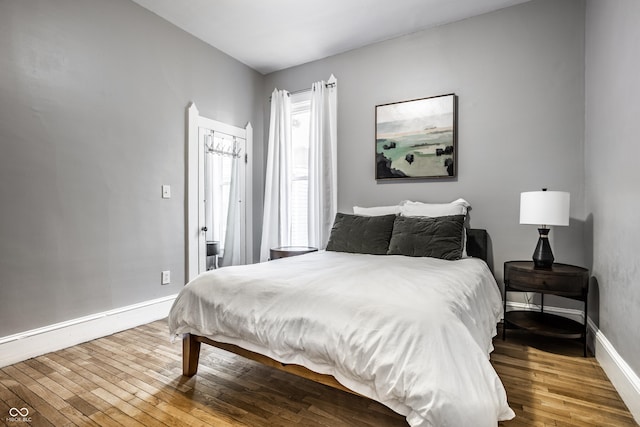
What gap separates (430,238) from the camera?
273 cm

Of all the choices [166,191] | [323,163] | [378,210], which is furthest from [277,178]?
[378,210]

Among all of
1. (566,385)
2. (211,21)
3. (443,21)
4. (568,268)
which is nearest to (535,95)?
(443,21)

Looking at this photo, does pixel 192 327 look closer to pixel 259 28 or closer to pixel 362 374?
pixel 362 374

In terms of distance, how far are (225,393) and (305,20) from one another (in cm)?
327

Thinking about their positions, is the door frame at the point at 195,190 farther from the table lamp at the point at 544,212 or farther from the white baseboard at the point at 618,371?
the white baseboard at the point at 618,371

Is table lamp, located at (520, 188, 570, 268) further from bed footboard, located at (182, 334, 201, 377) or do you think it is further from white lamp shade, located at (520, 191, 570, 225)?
bed footboard, located at (182, 334, 201, 377)

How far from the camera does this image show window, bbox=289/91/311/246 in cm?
420

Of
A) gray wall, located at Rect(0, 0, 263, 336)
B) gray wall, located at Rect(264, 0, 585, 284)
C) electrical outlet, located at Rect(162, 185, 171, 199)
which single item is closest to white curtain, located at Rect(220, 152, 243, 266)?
gray wall, located at Rect(0, 0, 263, 336)

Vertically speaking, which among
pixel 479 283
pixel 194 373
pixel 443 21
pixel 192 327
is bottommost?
pixel 194 373

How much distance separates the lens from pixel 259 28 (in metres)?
3.44

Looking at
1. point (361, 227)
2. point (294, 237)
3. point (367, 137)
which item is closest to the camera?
point (361, 227)

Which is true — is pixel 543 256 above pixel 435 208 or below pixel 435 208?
below

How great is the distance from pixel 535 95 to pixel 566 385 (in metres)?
2.31

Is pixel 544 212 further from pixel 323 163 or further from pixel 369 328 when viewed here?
pixel 323 163
